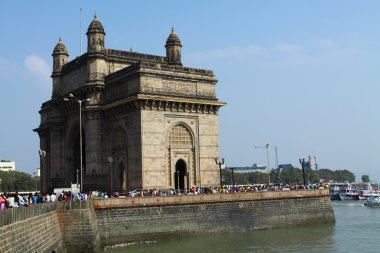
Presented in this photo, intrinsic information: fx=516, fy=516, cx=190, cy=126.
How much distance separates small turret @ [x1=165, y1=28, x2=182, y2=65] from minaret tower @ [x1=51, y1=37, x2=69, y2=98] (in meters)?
12.5

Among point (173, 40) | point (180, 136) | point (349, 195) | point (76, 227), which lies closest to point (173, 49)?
point (173, 40)

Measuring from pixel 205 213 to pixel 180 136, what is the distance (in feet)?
30.1

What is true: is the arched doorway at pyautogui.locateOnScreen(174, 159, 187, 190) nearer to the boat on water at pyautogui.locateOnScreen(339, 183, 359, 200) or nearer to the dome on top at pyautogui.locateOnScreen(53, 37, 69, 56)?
the dome on top at pyautogui.locateOnScreen(53, 37, 69, 56)

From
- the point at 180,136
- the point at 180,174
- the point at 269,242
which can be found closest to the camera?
the point at 269,242

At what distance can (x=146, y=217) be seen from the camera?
122ft

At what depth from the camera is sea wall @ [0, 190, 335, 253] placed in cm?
2472

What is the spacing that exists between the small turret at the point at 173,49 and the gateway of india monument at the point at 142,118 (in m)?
0.10

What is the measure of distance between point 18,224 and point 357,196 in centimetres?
10693

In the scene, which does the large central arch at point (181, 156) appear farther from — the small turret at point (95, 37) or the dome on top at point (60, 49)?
→ the dome on top at point (60, 49)

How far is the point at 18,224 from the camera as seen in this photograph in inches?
860

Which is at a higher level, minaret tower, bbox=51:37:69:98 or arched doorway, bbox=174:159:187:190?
minaret tower, bbox=51:37:69:98

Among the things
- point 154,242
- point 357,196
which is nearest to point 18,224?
point 154,242

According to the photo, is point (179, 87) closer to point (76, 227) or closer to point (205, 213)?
point (205, 213)

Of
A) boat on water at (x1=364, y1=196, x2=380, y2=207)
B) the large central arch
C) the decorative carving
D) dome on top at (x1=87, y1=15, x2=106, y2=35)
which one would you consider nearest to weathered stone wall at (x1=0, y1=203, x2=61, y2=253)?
the large central arch
